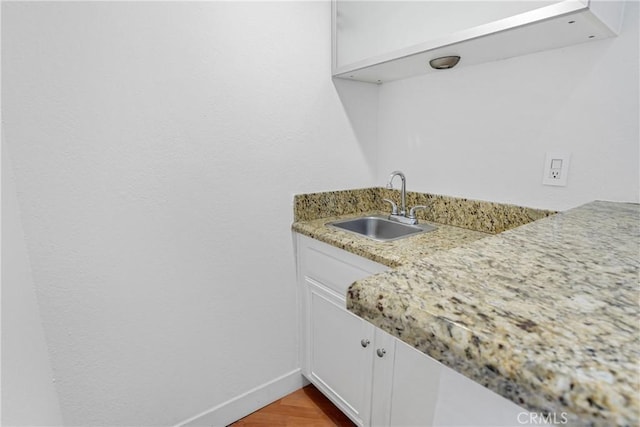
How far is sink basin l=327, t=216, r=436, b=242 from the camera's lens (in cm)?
156

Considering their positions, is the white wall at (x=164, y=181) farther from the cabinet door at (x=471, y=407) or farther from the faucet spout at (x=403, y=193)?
the cabinet door at (x=471, y=407)

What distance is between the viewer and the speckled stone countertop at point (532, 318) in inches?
10.4

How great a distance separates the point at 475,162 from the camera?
141cm

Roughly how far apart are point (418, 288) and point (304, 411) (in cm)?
Result: 140

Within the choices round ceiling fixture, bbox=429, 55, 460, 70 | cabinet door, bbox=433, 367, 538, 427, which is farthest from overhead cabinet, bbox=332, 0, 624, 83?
cabinet door, bbox=433, 367, 538, 427

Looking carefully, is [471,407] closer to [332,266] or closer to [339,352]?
[332,266]

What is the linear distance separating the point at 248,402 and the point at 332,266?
0.80 meters

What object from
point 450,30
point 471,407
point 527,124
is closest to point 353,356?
point 471,407

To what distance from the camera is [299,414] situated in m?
1.51

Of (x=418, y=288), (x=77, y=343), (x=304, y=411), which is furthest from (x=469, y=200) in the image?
(x=77, y=343)

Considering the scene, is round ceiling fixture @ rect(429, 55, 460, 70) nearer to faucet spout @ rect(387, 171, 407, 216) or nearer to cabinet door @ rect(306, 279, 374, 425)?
faucet spout @ rect(387, 171, 407, 216)

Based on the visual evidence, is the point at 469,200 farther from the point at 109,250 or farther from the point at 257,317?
the point at 109,250

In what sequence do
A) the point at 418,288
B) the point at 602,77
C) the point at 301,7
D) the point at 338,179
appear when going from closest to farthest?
the point at 418,288, the point at 602,77, the point at 301,7, the point at 338,179

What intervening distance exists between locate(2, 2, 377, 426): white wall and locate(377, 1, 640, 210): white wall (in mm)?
447
